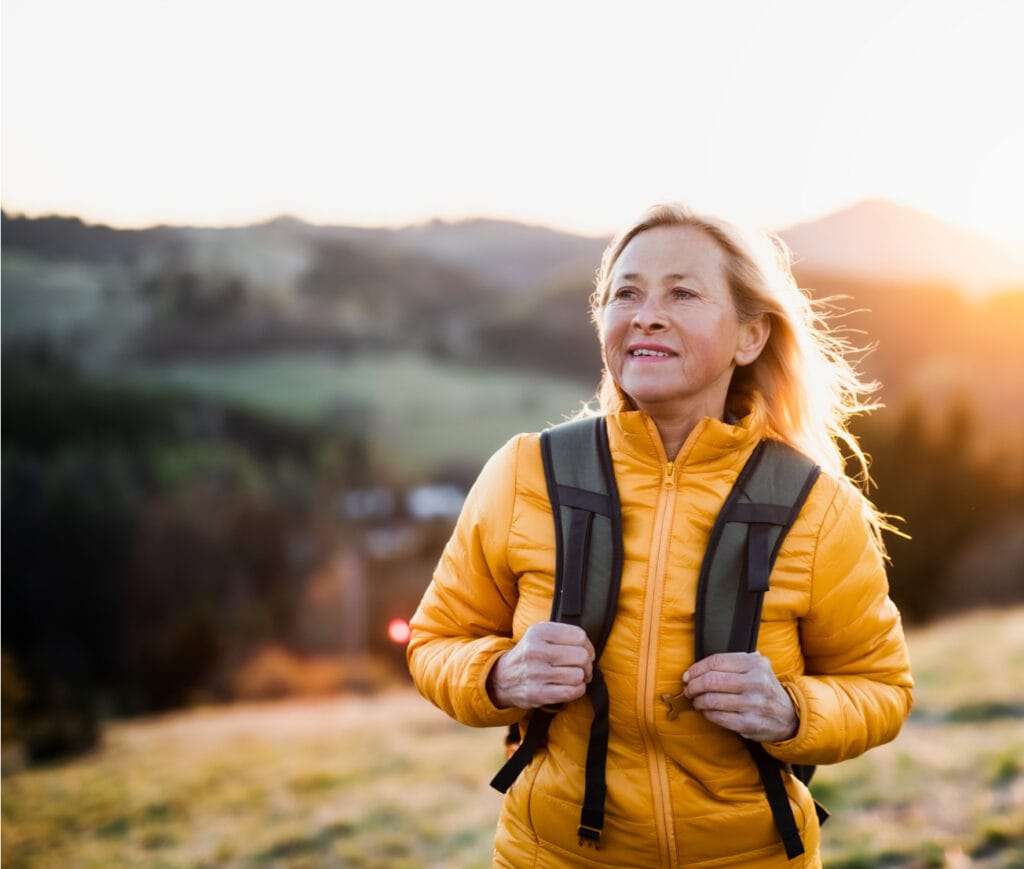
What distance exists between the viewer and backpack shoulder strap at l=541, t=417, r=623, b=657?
5.96 ft

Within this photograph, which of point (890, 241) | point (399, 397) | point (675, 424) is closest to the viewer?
point (675, 424)

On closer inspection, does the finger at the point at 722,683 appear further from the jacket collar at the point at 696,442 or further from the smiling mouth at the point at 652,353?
the smiling mouth at the point at 652,353

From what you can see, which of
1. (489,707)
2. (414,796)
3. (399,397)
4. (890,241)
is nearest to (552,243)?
(399,397)

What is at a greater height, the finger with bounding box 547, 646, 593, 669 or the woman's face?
the woman's face

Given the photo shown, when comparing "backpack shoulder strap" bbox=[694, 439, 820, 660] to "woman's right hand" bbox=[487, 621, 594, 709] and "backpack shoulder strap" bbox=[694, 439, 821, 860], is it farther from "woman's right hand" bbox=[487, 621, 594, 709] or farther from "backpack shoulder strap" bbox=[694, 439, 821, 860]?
"woman's right hand" bbox=[487, 621, 594, 709]

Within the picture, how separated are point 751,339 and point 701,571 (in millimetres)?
611

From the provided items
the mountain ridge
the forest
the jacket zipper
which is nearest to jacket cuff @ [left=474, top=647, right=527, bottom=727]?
the jacket zipper

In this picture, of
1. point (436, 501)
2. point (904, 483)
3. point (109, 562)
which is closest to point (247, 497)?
point (109, 562)

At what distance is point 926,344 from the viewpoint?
50.2 m

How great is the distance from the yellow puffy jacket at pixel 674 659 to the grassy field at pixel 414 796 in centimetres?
269

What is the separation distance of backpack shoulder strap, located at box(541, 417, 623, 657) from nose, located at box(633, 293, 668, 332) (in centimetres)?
28

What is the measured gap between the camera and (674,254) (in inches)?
77.5

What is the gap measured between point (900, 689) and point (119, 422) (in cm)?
6887

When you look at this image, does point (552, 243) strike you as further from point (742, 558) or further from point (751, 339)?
point (742, 558)
